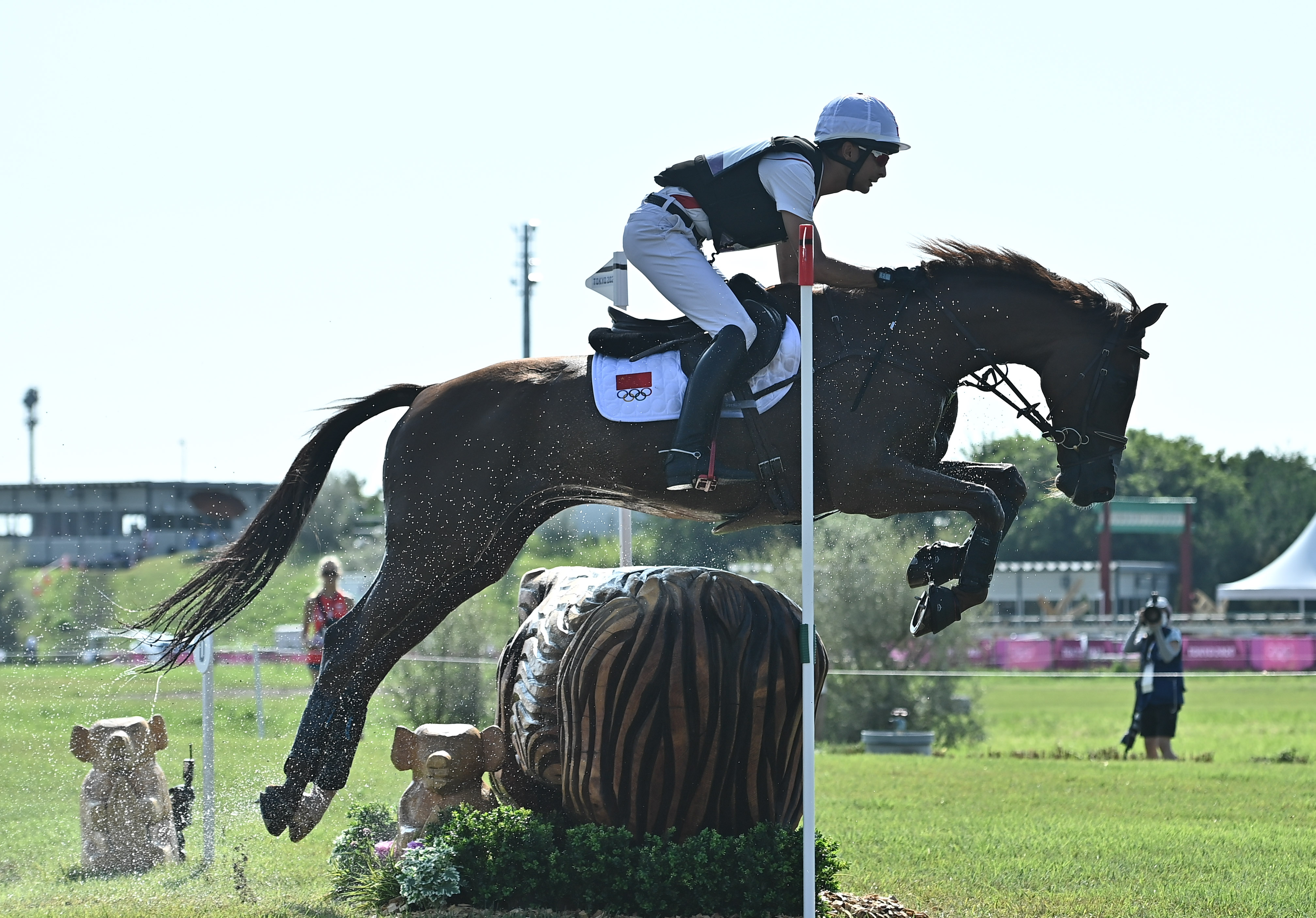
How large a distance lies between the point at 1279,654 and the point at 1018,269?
88.5 feet

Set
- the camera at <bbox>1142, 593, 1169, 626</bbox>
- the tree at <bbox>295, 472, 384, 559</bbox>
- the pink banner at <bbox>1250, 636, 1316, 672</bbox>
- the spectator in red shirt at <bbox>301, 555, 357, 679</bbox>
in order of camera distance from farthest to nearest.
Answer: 1. the pink banner at <bbox>1250, 636, 1316, 672</bbox>
2. the tree at <bbox>295, 472, 384, 559</bbox>
3. the camera at <bbox>1142, 593, 1169, 626</bbox>
4. the spectator in red shirt at <bbox>301, 555, 357, 679</bbox>

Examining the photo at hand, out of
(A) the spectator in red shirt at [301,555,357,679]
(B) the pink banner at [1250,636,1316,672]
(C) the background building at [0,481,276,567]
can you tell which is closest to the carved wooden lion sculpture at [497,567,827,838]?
(A) the spectator in red shirt at [301,555,357,679]

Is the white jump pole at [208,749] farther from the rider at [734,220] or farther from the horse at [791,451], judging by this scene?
the rider at [734,220]

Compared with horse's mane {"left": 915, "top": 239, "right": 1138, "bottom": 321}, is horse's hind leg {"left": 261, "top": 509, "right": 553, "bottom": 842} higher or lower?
lower

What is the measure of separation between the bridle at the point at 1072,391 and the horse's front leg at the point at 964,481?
236 millimetres

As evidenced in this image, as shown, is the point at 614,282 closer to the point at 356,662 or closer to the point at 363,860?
the point at 356,662

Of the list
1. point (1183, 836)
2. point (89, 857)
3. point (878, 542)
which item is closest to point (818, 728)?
point (878, 542)

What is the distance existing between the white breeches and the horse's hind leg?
106 centimetres

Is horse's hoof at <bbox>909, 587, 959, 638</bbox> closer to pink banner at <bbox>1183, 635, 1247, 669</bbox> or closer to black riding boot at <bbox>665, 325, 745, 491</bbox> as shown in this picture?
black riding boot at <bbox>665, 325, 745, 491</bbox>

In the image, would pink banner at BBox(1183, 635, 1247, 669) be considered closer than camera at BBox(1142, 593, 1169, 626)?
No

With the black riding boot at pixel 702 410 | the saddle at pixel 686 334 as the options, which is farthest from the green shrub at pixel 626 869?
the saddle at pixel 686 334

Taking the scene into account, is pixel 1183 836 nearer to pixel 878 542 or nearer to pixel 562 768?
pixel 562 768

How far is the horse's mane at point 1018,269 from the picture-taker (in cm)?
534

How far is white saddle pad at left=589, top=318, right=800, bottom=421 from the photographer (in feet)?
16.8
